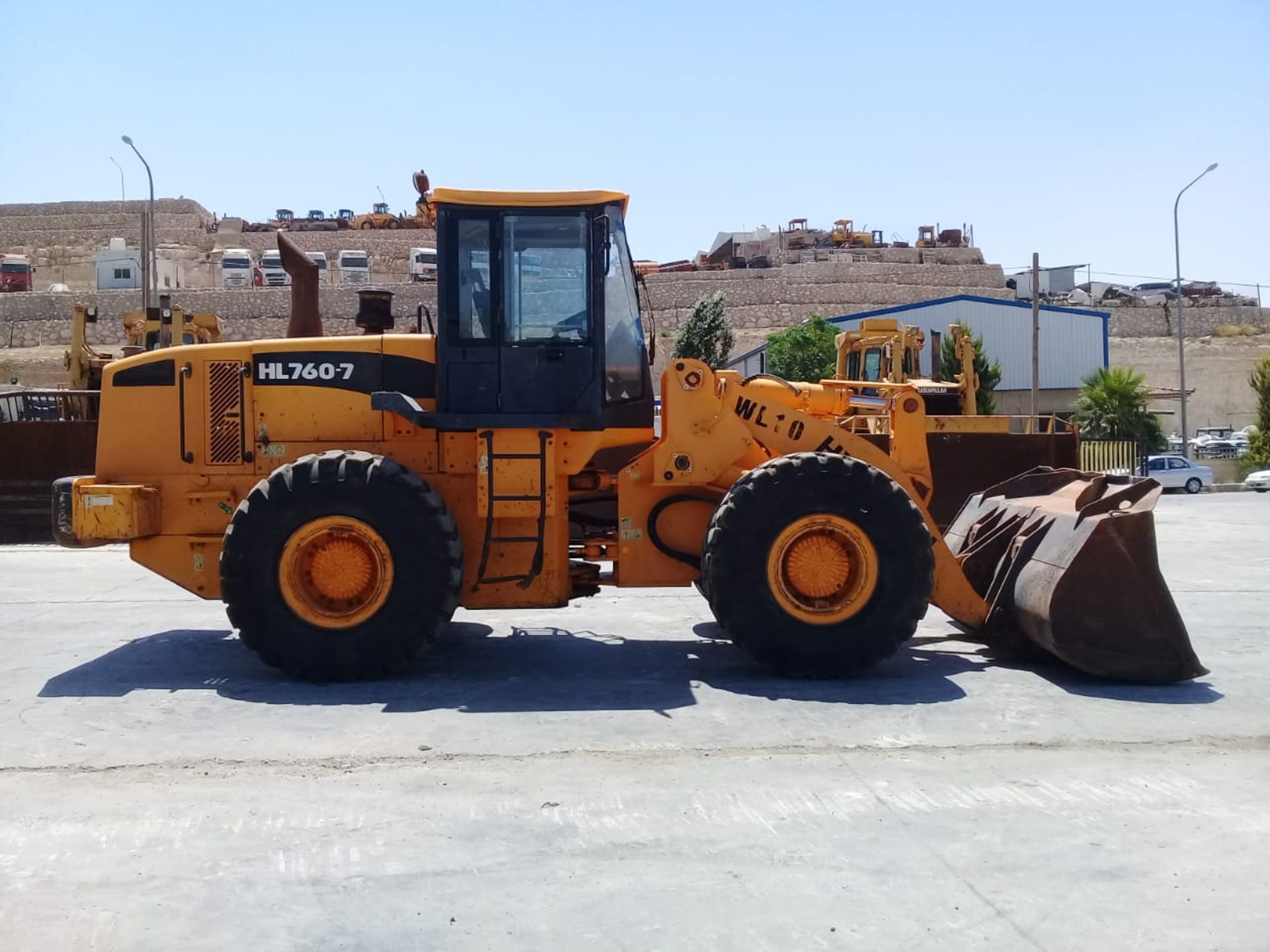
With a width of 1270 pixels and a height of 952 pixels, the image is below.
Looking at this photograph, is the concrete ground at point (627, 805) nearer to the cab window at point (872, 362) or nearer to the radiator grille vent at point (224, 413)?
the radiator grille vent at point (224, 413)

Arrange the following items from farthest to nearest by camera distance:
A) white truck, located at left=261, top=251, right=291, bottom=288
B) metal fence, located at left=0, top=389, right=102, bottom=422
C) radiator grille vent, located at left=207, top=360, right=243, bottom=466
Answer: white truck, located at left=261, top=251, right=291, bottom=288, metal fence, located at left=0, top=389, right=102, bottom=422, radiator grille vent, located at left=207, top=360, right=243, bottom=466

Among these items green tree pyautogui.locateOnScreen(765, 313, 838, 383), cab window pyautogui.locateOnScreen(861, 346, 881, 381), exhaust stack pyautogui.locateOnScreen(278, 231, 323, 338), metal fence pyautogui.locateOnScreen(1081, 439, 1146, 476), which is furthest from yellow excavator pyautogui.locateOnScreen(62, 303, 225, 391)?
green tree pyautogui.locateOnScreen(765, 313, 838, 383)

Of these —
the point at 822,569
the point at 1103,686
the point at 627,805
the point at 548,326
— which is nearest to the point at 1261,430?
the point at 1103,686

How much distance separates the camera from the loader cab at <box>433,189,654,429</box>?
7520 millimetres

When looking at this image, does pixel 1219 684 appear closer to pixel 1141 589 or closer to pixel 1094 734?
pixel 1141 589

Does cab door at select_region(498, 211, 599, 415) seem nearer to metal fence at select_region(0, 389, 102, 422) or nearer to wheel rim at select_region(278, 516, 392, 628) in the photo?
wheel rim at select_region(278, 516, 392, 628)

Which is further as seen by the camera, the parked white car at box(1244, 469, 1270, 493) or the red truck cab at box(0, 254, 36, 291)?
the red truck cab at box(0, 254, 36, 291)

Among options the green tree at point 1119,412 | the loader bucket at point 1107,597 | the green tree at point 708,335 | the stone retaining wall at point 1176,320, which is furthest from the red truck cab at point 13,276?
the loader bucket at point 1107,597

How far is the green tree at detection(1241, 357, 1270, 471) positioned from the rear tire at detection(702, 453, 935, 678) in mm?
33762

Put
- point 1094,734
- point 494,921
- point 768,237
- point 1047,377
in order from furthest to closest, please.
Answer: point 768,237 < point 1047,377 < point 1094,734 < point 494,921

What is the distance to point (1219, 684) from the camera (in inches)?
289

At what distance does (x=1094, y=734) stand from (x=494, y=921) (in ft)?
11.8

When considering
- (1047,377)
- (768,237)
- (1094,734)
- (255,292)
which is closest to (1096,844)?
(1094,734)

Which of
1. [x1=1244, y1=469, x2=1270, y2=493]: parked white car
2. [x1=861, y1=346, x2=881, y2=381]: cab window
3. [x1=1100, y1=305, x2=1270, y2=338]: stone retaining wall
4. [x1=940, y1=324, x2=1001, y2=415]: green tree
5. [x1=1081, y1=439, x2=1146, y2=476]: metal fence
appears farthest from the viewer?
[x1=1100, y1=305, x2=1270, y2=338]: stone retaining wall
